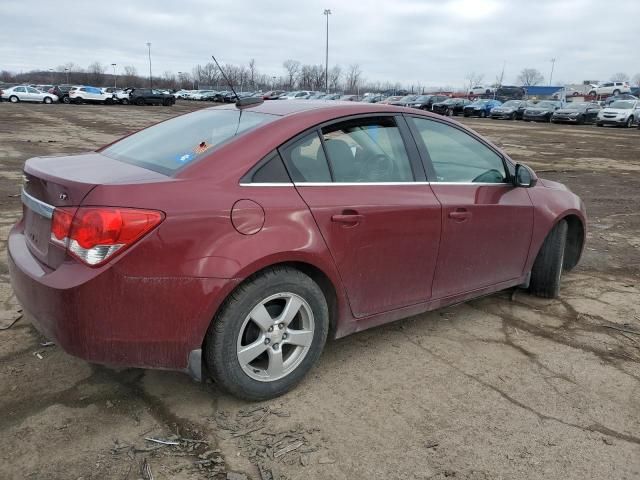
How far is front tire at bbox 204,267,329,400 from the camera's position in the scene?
2.69 m

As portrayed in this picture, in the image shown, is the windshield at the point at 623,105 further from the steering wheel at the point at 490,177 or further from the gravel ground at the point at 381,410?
the steering wheel at the point at 490,177

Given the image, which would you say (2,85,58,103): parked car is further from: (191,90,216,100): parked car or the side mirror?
the side mirror

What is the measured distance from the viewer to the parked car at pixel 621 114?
105 feet

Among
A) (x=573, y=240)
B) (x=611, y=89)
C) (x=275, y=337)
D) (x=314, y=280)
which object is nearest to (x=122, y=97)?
(x=573, y=240)

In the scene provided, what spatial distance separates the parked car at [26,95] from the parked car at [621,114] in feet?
139

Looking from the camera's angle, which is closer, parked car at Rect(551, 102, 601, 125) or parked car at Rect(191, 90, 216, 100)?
parked car at Rect(551, 102, 601, 125)

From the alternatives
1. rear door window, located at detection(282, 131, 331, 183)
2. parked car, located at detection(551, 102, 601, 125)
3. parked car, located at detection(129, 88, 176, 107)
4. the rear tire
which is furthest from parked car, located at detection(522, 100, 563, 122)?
rear door window, located at detection(282, 131, 331, 183)

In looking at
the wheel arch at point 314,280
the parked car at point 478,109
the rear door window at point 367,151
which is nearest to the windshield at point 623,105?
the parked car at point 478,109

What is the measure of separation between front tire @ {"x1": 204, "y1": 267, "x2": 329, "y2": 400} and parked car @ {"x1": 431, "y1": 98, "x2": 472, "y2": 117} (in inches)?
1604

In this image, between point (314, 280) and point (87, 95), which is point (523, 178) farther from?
point (87, 95)

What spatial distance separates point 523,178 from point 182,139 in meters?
2.46

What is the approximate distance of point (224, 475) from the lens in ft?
7.84

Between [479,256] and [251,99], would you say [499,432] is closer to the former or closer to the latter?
[479,256]

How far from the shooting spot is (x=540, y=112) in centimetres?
3719
